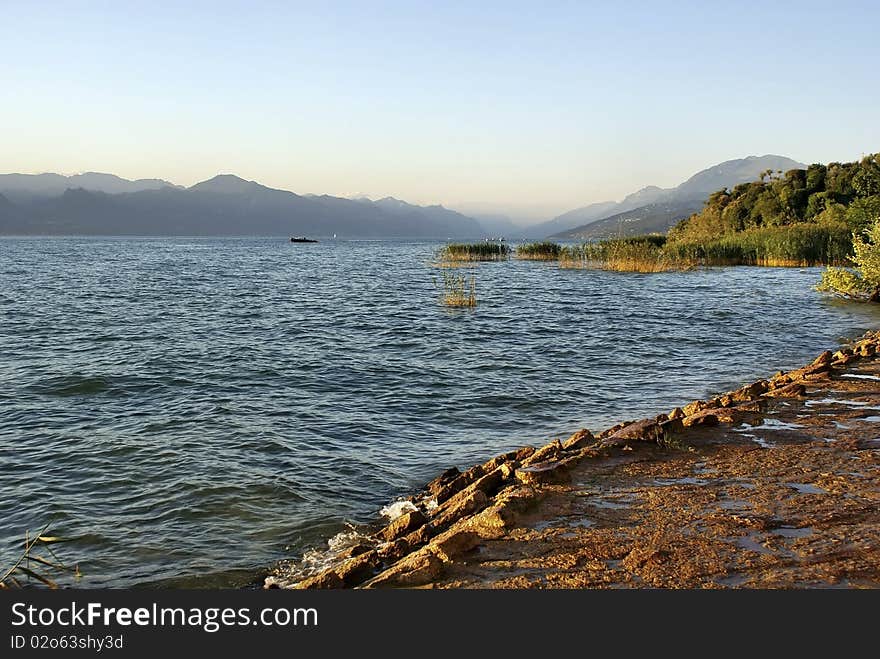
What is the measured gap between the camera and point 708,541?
21.3 ft

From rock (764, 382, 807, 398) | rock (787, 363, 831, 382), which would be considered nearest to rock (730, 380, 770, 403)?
rock (764, 382, 807, 398)

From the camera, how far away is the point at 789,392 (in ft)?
42.8

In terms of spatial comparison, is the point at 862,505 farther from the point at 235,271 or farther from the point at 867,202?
the point at 235,271

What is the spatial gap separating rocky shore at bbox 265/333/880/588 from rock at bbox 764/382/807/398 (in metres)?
1.29

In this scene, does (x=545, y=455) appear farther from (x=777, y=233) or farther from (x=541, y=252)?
(x=541, y=252)

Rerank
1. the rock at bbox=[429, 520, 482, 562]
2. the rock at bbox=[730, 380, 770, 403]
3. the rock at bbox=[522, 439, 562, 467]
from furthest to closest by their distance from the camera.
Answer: the rock at bbox=[730, 380, 770, 403] → the rock at bbox=[522, 439, 562, 467] → the rock at bbox=[429, 520, 482, 562]

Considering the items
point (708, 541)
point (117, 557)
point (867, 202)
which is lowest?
point (117, 557)

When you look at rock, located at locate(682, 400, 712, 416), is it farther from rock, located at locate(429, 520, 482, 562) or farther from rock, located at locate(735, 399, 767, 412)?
rock, located at locate(429, 520, 482, 562)

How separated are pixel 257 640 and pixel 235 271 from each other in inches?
2409

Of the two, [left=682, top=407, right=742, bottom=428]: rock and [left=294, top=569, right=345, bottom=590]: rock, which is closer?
[left=294, top=569, right=345, bottom=590]: rock

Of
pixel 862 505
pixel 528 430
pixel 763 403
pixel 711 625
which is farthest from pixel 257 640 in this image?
pixel 763 403

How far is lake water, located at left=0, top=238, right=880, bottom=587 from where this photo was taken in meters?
9.20

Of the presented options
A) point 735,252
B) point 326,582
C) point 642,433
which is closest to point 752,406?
point 642,433

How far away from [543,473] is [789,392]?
7055 mm
